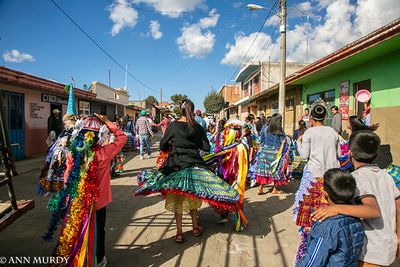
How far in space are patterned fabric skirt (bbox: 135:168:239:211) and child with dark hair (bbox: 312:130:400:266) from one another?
1520 mm

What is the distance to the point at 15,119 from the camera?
1001cm

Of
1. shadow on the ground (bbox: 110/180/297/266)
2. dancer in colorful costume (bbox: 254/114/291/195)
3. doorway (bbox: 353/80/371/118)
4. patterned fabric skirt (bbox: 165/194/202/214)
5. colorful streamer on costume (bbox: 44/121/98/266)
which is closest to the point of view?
colorful streamer on costume (bbox: 44/121/98/266)

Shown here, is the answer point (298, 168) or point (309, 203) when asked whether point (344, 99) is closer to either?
point (298, 168)

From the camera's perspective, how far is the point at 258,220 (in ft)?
13.9

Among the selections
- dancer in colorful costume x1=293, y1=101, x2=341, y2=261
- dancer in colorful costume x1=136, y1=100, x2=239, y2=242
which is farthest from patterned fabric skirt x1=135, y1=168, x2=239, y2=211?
dancer in colorful costume x1=293, y1=101, x2=341, y2=261

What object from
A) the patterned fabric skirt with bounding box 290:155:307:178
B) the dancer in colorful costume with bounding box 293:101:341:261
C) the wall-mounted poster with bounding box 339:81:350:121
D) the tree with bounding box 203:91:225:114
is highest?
the tree with bounding box 203:91:225:114

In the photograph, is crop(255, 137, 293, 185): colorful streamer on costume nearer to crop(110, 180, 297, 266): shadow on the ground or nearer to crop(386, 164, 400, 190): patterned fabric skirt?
crop(110, 180, 297, 266): shadow on the ground

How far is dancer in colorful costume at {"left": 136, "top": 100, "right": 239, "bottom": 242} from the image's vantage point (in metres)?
3.19

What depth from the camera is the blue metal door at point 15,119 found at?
9.54 meters

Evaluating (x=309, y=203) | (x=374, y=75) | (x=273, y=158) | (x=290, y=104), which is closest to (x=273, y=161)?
(x=273, y=158)

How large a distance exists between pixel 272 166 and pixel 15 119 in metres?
9.61

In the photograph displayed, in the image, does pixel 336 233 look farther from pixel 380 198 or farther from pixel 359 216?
pixel 380 198

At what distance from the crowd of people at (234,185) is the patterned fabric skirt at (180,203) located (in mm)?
13

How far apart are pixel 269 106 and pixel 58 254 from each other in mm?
18042
